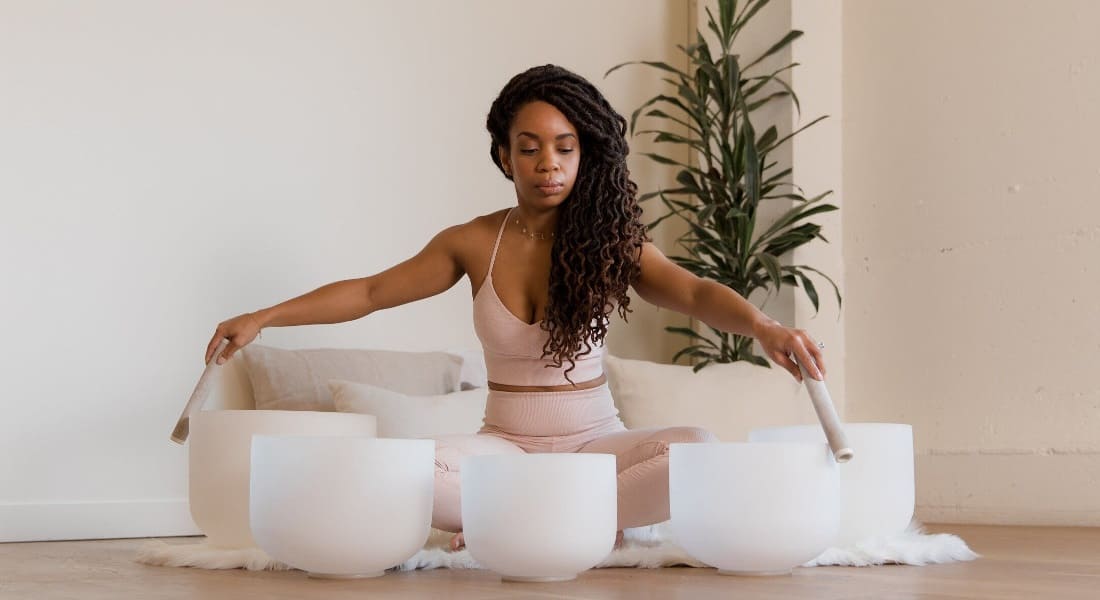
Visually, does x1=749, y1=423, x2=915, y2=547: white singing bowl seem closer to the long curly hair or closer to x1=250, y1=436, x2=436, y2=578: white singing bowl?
the long curly hair

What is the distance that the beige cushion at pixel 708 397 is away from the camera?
3.41 meters

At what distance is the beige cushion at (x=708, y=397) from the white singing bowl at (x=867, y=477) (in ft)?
3.88

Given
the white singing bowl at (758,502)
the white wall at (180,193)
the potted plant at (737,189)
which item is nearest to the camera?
the white singing bowl at (758,502)

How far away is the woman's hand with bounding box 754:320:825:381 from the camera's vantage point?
1.83 m

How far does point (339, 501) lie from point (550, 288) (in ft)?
2.19

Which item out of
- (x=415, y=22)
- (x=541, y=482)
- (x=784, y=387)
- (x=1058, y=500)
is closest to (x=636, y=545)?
(x=541, y=482)

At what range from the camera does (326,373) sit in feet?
10.0

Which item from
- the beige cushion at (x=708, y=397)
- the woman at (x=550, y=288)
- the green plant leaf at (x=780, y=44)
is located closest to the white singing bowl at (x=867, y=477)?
the woman at (x=550, y=288)

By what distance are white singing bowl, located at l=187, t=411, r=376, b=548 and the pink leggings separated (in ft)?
0.74

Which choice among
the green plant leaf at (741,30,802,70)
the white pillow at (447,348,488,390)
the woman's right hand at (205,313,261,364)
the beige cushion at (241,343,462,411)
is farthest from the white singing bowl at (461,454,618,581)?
the green plant leaf at (741,30,802,70)

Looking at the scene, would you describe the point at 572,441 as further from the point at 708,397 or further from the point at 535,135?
→ the point at 708,397

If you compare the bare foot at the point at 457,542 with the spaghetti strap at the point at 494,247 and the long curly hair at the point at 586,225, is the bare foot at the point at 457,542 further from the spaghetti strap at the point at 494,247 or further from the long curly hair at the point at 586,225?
the spaghetti strap at the point at 494,247

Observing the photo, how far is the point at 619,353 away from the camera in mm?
4137

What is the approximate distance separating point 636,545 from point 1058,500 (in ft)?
5.68
